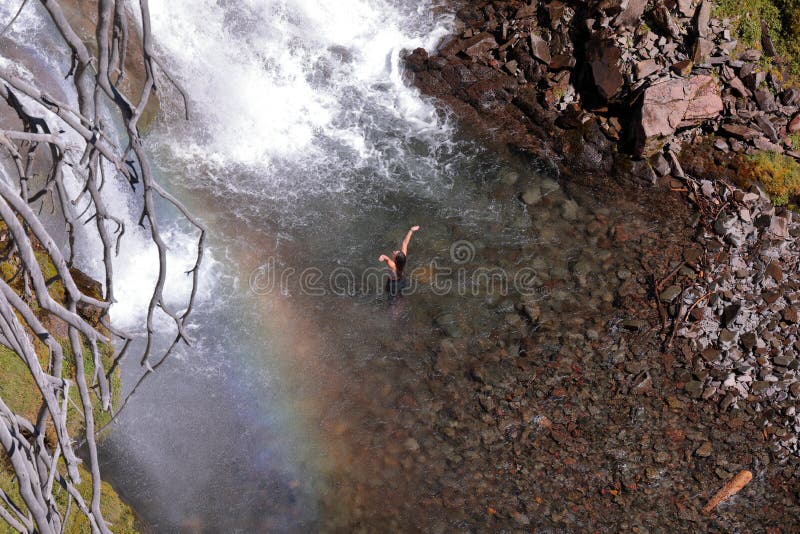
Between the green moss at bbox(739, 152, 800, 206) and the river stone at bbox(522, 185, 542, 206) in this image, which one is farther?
the river stone at bbox(522, 185, 542, 206)

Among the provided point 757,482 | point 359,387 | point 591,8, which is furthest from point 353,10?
point 757,482

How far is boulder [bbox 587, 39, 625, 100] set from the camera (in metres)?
9.51

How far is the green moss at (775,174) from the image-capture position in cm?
884

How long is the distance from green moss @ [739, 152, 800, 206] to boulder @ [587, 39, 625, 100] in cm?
221

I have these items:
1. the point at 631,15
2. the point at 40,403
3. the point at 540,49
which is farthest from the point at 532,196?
the point at 40,403

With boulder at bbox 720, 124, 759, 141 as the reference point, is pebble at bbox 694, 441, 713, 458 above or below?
below

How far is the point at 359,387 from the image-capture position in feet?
24.5

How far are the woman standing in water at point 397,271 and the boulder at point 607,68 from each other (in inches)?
155

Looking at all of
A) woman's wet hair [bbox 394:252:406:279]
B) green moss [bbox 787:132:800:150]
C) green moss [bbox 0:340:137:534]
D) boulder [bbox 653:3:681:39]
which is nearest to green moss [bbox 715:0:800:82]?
boulder [bbox 653:3:681:39]

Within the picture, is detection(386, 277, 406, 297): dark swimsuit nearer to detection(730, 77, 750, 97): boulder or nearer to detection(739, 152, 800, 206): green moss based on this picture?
detection(739, 152, 800, 206): green moss

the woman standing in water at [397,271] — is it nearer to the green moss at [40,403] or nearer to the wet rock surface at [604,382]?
the wet rock surface at [604,382]

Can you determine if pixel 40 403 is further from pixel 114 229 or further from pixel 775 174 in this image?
pixel 775 174

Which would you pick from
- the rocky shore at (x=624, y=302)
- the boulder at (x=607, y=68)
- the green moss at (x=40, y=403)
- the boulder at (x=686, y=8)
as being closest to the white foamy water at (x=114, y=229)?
the green moss at (x=40, y=403)

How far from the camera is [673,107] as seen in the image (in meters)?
9.15
